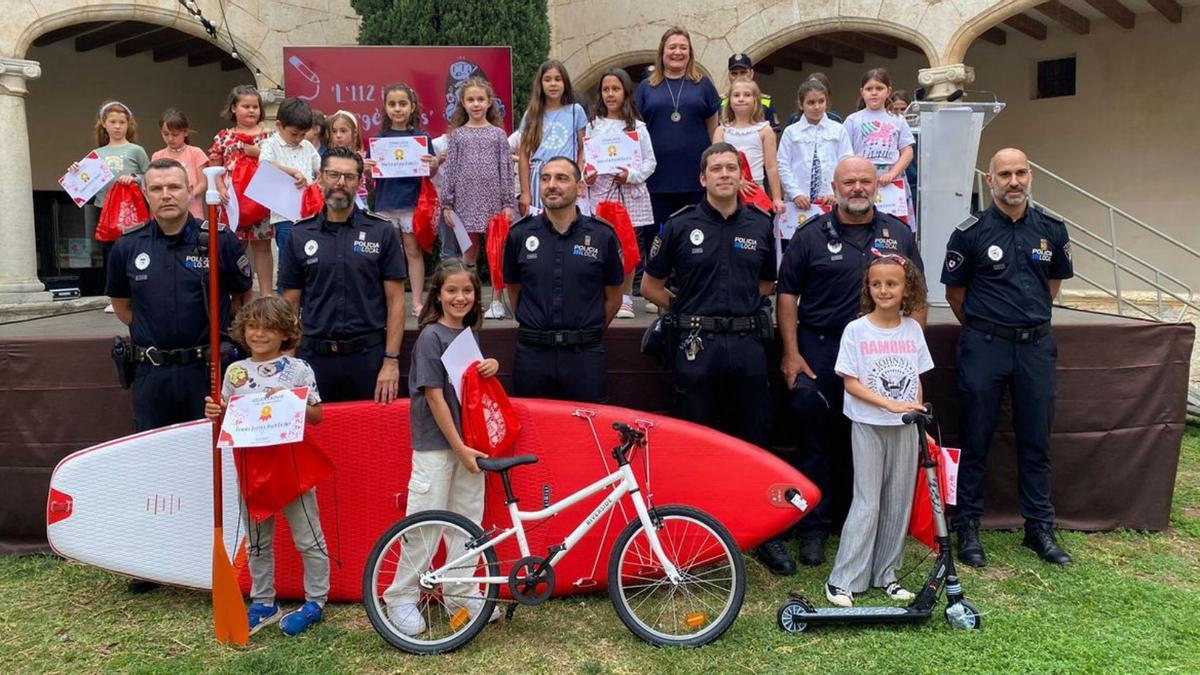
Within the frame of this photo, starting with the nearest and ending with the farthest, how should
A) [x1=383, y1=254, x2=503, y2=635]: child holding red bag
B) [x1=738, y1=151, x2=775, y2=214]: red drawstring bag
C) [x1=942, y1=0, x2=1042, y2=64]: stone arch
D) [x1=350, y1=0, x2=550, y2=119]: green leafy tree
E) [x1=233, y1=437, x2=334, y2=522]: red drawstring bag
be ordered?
[x1=383, y1=254, x2=503, y2=635]: child holding red bag → [x1=233, y1=437, x2=334, y2=522]: red drawstring bag → [x1=738, y1=151, x2=775, y2=214]: red drawstring bag → [x1=350, y1=0, x2=550, y2=119]: green leafy tree → [x1=942, y1=0, x2=1042, y2=64]: stone arch

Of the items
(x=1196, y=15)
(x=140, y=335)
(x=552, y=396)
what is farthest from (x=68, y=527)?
(x=1196, y=15)

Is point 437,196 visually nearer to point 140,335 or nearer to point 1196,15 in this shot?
point 140,335

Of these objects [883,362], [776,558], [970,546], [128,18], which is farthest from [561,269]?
[128,18]

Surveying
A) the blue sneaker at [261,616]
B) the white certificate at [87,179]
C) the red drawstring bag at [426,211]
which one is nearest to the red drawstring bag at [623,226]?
the red drawstring bag at [426,211]

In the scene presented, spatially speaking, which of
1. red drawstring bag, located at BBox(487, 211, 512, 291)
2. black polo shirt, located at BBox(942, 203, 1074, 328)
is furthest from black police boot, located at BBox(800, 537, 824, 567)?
red drawstring bag, located at BBox(487, 211, 512, 291)

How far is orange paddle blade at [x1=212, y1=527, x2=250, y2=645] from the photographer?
3.80 metres

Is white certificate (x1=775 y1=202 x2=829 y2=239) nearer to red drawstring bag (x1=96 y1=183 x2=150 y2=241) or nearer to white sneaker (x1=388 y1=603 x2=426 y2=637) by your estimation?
white sneaker (x1=388 y1=603 x2=426 y2=637)

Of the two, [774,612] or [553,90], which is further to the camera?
[553,90]

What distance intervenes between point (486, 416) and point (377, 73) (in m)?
5.33

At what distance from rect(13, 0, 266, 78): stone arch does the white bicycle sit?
7865 millimetres

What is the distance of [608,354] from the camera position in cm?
516

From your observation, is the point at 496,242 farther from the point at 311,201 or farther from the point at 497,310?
the point at 311,201

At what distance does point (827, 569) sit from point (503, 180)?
2700 millimetres

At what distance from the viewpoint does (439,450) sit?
3.99m
